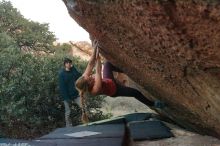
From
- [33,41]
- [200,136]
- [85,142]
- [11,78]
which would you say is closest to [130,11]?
[85,142]

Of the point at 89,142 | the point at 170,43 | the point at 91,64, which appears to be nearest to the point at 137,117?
the point at 89,142

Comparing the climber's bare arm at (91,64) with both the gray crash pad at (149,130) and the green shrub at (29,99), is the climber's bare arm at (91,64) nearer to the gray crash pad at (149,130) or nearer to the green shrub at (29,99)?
the gray crash pad at (149,130)

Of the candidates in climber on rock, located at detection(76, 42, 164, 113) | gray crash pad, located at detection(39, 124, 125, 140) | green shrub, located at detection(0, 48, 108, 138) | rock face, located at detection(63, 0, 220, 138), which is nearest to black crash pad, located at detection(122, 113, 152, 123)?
gray crash pad, located at detection(39, 124, 125, 140)

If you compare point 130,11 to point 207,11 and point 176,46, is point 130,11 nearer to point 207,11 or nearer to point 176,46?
point 176,46

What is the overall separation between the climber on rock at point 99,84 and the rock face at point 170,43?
16.4 inches

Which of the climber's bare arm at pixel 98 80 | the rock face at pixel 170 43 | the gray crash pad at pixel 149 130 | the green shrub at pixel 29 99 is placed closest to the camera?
the rock face at pixel 170 43

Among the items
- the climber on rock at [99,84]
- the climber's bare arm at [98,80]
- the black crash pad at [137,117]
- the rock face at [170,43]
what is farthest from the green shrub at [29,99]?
the rock face at [170,43]

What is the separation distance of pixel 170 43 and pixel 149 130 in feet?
16.2

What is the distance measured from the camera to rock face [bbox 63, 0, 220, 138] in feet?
16.0

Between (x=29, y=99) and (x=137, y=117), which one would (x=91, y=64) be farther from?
(x=29, y=99)

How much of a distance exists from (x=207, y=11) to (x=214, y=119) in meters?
3.42

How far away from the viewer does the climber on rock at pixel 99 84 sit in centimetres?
898

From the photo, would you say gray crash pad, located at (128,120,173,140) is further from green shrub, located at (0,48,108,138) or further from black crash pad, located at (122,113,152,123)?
green shrub, located at (0,48,108,138)

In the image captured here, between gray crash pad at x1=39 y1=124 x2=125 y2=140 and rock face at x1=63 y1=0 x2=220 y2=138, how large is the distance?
58.2 inches
